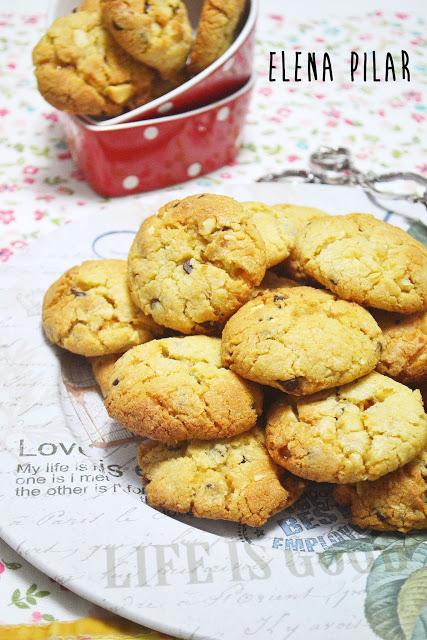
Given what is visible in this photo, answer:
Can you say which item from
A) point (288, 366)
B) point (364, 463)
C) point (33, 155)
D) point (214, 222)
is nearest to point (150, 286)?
point (214, 222)

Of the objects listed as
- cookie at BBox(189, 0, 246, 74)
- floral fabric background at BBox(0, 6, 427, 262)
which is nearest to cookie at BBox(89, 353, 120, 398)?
floral fabric background at BBox(0, 6, 427, 262)

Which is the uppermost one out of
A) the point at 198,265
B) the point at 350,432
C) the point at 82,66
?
the point at 82,66

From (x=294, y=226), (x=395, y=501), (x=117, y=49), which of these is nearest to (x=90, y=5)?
(x=117, y=49)

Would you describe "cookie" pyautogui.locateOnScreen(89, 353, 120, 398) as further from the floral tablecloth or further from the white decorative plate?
the floral tablecloth

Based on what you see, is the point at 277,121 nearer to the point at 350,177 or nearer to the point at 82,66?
the point at 350,177

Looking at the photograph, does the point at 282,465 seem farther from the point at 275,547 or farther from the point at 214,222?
the point at 214,222

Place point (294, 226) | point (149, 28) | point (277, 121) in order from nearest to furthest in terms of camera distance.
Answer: point (294, 226) < point (149, 28) < point (277, 121)

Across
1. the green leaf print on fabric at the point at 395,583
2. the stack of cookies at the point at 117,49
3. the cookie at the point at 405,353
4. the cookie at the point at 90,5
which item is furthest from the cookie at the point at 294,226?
the cookie at the point at 90,5
